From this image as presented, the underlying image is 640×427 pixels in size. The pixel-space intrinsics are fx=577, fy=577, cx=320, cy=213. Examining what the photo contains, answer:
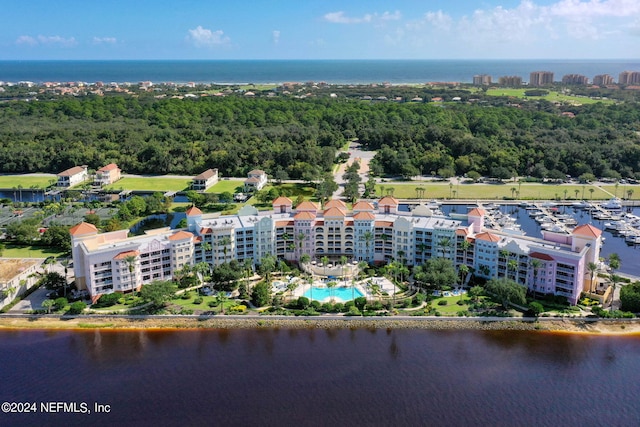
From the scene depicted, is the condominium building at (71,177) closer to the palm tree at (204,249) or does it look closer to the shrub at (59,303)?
the palm tree at (204,249)

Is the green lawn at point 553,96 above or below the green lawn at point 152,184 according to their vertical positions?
above

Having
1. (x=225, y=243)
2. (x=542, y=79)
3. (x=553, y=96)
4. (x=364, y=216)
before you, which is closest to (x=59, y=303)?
(x=225, y=243)

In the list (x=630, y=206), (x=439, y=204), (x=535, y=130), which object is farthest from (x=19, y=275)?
(x=535, y=130)

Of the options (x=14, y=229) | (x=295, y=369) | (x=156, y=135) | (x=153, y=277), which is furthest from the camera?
(x=156, y=135)

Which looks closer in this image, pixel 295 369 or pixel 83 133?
pixel 295 369

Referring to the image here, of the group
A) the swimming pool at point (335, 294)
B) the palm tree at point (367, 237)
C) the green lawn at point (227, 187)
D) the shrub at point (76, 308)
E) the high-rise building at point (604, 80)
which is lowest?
the swimming pool at point (335, 294)

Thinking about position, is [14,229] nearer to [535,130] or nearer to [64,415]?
[64,415]

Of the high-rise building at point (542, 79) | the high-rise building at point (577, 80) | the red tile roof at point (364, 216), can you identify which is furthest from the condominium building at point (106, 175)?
the high-rise building at point (577, 80)
